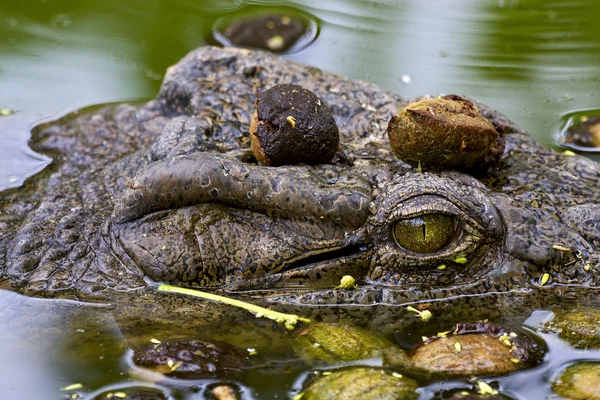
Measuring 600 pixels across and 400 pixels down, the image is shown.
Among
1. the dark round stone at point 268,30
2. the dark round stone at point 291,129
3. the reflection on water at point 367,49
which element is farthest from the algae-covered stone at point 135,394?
the dark round stone at point 268,30

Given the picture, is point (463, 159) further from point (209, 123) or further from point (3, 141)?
point (3, 141)

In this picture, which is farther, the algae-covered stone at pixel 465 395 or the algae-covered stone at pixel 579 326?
the algae-covered stone at pixel 579 326

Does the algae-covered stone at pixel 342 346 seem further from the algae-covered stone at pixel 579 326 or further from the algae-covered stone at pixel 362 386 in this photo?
the algae-covered stone at pixel 579 326

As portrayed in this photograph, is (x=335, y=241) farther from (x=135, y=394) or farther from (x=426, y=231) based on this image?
(x=135, y=394)

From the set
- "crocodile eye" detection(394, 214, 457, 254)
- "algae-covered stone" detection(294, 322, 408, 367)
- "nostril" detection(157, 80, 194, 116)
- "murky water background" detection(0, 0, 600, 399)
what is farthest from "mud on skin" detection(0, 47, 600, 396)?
"murky water background" detection(0, 0, 600, 399)

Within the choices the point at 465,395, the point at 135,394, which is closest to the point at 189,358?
the point at 135,394

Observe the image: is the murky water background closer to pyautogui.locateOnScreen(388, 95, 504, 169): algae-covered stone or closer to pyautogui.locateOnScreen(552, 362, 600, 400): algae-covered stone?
pyautogui.locateOnScreen(388, 95, 504, 169): algae-covered stone

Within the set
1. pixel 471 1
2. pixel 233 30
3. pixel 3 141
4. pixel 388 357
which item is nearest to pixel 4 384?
pixel 388 357

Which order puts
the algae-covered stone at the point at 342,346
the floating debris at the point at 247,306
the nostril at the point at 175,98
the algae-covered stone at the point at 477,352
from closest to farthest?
the algae-covered stone at the point at 477,352 < the algae-covered stone at the point at 342,346 < the floating debris at the point at 247,306 < the nostril at the point at 175,98
